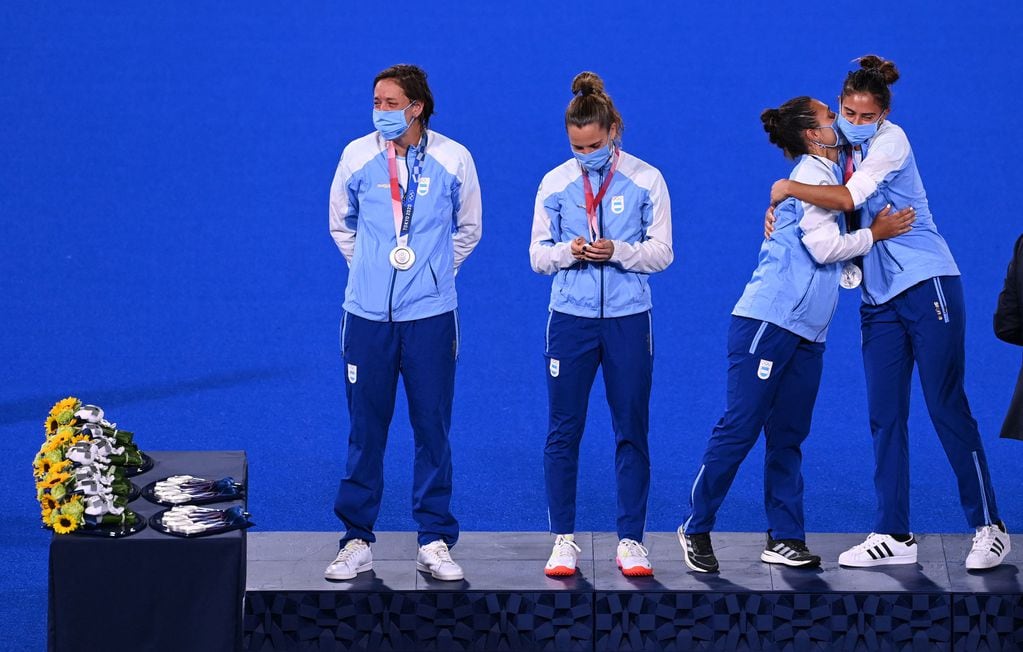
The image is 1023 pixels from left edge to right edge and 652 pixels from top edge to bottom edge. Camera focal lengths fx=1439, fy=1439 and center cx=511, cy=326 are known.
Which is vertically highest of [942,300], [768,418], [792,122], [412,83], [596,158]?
[412,83]

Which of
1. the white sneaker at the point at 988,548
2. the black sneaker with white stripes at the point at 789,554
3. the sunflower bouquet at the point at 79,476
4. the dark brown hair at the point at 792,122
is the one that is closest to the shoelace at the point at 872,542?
the black sneaker with white stripes at the point at 789,554

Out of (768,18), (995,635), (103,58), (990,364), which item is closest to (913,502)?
(995,635)

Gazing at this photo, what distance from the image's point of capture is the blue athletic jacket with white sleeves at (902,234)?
4.17 metres

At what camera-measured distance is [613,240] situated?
13.7ft

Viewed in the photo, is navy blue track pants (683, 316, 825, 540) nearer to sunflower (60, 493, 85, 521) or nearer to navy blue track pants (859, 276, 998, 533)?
navy blue track pants (859, 276, 998, 533)

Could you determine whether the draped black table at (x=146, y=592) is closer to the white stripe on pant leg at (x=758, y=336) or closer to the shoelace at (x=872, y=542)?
the white stripe on pant leg at (x=758, y=336)

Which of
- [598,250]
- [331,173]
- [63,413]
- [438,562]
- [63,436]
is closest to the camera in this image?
[63,436]

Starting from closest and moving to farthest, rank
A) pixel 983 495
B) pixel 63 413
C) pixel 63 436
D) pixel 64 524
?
pixel 64 524
pixel 63 436
pixel 63 413
pixel 983 495

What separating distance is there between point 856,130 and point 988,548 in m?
1.30

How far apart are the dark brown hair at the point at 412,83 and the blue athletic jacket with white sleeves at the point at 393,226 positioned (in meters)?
0.09

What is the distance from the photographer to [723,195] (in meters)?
8.44

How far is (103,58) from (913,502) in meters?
6.06

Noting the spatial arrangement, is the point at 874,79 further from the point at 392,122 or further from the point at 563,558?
the point at 563,558

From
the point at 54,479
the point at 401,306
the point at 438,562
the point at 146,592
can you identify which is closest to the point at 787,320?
the point at 401,306
